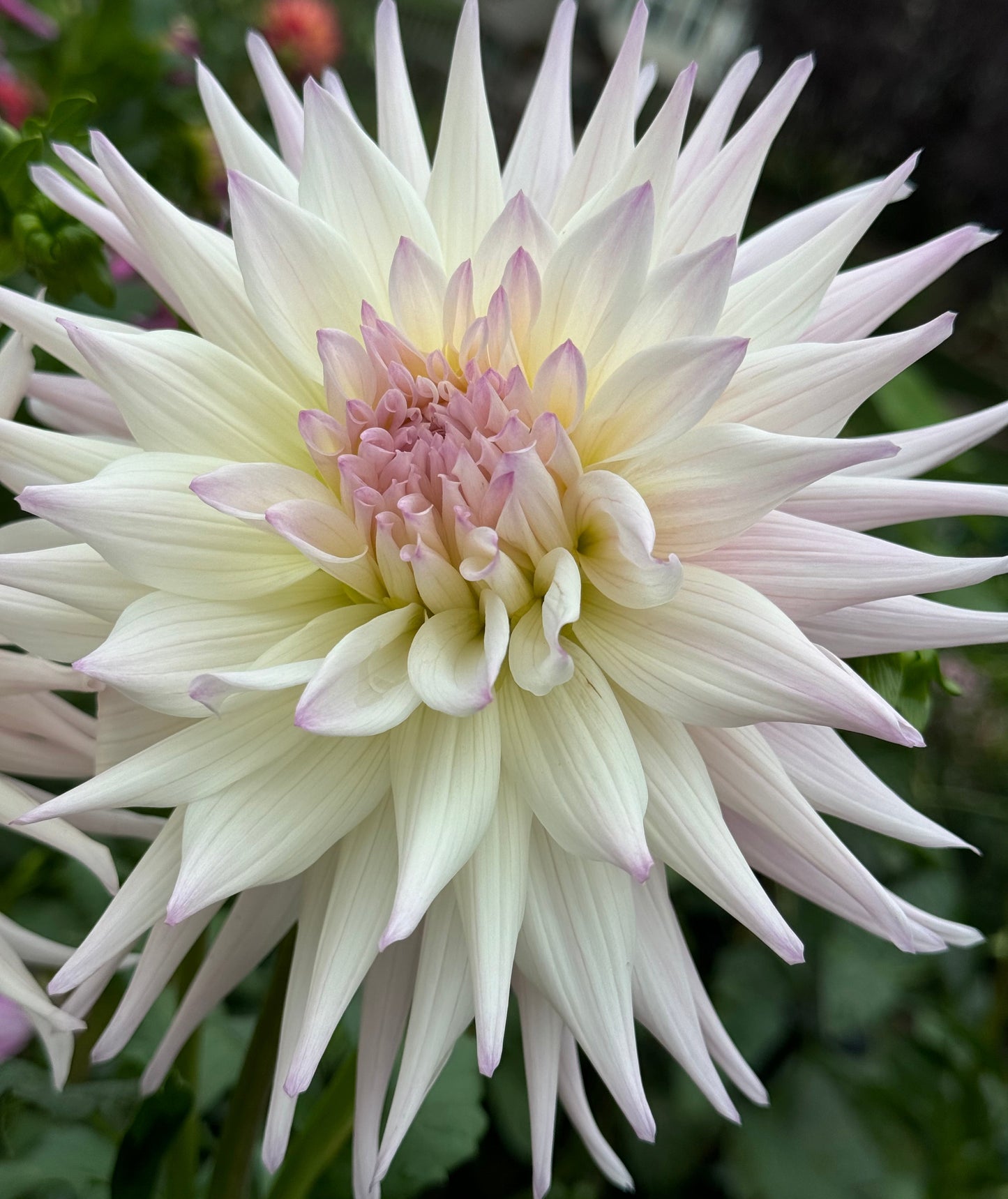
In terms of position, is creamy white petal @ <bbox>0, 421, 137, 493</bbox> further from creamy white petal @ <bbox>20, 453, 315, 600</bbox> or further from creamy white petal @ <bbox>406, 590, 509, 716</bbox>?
creamy white petal @ <bbox>406, 590, 509, 716</bbox>

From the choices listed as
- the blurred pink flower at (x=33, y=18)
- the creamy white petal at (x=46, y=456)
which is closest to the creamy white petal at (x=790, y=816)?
the creamy white petal at (x=46, y=456)

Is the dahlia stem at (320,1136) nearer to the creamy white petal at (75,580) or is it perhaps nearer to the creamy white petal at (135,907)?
the creamy white petal at (135,907)

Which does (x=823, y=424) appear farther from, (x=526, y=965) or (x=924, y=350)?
(x=526, y=965)

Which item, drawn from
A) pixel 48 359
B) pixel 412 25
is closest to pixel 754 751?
pixel 48 359

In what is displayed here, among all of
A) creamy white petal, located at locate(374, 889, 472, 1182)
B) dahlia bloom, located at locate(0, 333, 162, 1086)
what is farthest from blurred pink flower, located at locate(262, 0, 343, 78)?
creamy white petal, located at locate(374, 889, 472, 1182)

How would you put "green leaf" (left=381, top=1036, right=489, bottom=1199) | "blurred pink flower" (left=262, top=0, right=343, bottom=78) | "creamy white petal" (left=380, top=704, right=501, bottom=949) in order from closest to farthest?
"creamy white petal" (left=380, top=704, right=501, bottom=949) < "green leaf" (left=381, top=1036, right=489, bottom=1199) < "blurred pink flower" (left=262, top=0, right=343, bottom=78)
